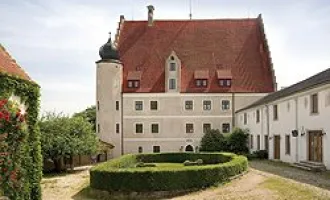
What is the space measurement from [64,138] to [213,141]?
16217 mm

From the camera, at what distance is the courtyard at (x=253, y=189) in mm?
17141

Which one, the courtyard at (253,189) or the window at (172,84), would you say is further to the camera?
the window at (172,84)

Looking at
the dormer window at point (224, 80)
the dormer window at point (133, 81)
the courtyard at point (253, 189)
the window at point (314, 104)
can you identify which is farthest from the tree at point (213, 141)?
the window at point (314, 104)

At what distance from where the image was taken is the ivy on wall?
14.5 meters

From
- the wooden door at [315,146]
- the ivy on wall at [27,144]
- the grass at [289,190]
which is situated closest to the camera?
the ivy on wall at [27,144]

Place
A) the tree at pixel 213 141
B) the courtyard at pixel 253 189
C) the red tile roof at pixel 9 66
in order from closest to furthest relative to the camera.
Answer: the red tile roof at pixel 9 66 < the courtyard at pixel 253 189 < the tree at pixel 213 141

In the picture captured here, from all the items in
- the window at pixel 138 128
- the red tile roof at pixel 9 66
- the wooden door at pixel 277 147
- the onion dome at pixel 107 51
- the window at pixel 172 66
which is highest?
the onion dome at pixel 107 51

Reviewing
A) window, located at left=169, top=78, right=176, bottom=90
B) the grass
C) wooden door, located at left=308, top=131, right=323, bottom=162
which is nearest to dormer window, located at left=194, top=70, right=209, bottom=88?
window, located at left=169, top=78, right=176, bottom=90

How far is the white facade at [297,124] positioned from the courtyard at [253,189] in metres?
2.37

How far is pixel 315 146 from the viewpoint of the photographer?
25.1 metres

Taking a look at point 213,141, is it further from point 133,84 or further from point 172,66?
point 133,84

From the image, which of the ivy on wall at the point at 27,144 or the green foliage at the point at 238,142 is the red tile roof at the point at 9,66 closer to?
the ivy on wall at the point at 27,144

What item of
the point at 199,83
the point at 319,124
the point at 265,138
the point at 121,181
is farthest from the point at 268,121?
the point at 121,181

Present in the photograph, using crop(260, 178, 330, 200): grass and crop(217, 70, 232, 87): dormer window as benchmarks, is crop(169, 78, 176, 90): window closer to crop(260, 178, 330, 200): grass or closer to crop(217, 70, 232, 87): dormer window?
crop(217, 70, 232, 87): dormer window
